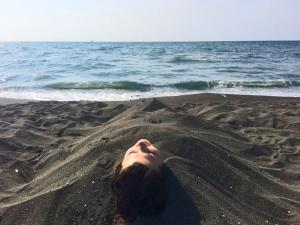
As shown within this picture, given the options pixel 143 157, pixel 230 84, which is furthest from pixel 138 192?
pixel 230 84

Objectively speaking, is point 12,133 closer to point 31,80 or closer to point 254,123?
point 254,123

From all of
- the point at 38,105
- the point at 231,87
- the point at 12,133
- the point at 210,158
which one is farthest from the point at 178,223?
the point at 231,87

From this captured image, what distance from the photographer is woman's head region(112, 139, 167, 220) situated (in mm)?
3258

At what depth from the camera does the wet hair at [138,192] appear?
3.26 m

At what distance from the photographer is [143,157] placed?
11.2ft

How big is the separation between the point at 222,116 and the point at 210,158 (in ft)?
11.2

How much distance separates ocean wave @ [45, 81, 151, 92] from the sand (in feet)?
21.0

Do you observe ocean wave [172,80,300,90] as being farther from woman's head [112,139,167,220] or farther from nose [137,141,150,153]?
woman's head [112,139,167,220]

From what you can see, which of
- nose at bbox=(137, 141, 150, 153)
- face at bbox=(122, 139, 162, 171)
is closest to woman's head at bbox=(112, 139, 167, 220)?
face at bbox=(122, 139, 162, 171)

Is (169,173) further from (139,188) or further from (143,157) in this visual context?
(139,188)

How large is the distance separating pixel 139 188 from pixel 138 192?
4 centimetres

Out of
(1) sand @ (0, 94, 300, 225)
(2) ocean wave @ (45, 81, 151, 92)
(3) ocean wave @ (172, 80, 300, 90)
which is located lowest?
(2) ocean wave @ (45, 81, 151, 92)

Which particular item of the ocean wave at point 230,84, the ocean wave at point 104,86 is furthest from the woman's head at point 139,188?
the ocean wave at point 230,84

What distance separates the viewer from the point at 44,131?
661 cm
